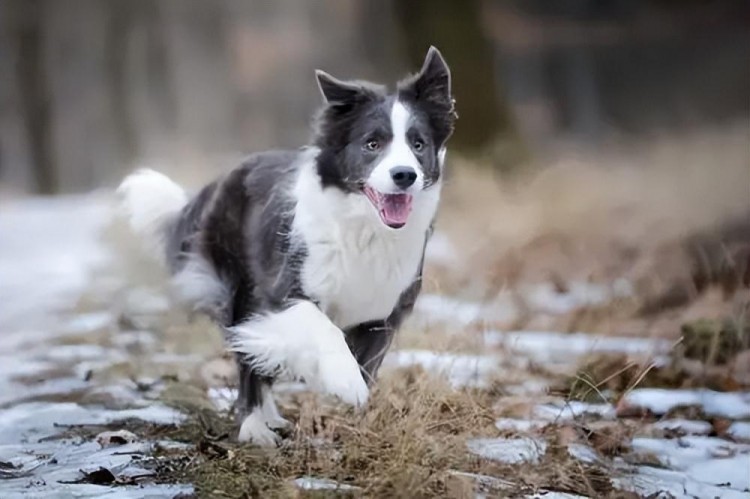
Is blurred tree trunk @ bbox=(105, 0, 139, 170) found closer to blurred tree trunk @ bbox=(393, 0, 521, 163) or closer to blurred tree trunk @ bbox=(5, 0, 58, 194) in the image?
blurred tree trunk @ bbox=(5, 0, 58, 194)

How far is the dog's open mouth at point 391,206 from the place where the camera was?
186cm

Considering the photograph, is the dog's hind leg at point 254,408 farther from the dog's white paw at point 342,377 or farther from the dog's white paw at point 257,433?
the dog's white paw at point 342,377

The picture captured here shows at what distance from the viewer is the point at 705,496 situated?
2068 mm

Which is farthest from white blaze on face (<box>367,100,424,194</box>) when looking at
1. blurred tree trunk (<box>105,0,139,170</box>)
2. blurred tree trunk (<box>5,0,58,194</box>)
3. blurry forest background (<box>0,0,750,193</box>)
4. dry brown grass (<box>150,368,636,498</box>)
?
blurred tree trunk (<box>5,0,58,194</box>)

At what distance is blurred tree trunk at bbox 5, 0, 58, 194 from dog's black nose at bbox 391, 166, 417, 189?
35.0 inches

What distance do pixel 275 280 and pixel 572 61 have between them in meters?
1.02

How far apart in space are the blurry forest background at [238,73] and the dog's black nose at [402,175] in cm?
31

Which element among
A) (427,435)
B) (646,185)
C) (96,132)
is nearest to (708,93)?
(646,185)

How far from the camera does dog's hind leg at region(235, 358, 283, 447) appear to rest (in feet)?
6.66

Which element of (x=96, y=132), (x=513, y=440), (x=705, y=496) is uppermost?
(x=96, y=132)

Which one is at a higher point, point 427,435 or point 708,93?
point 708,93

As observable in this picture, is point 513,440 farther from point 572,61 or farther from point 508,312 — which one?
point 572,61

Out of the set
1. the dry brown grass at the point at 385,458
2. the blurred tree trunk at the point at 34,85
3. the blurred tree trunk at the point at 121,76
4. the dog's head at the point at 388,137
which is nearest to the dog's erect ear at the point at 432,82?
the dog's head at the point at 388,137

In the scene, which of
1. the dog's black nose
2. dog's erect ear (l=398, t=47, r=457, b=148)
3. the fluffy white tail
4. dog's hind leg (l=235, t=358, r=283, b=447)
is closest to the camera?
the dog's black nose
